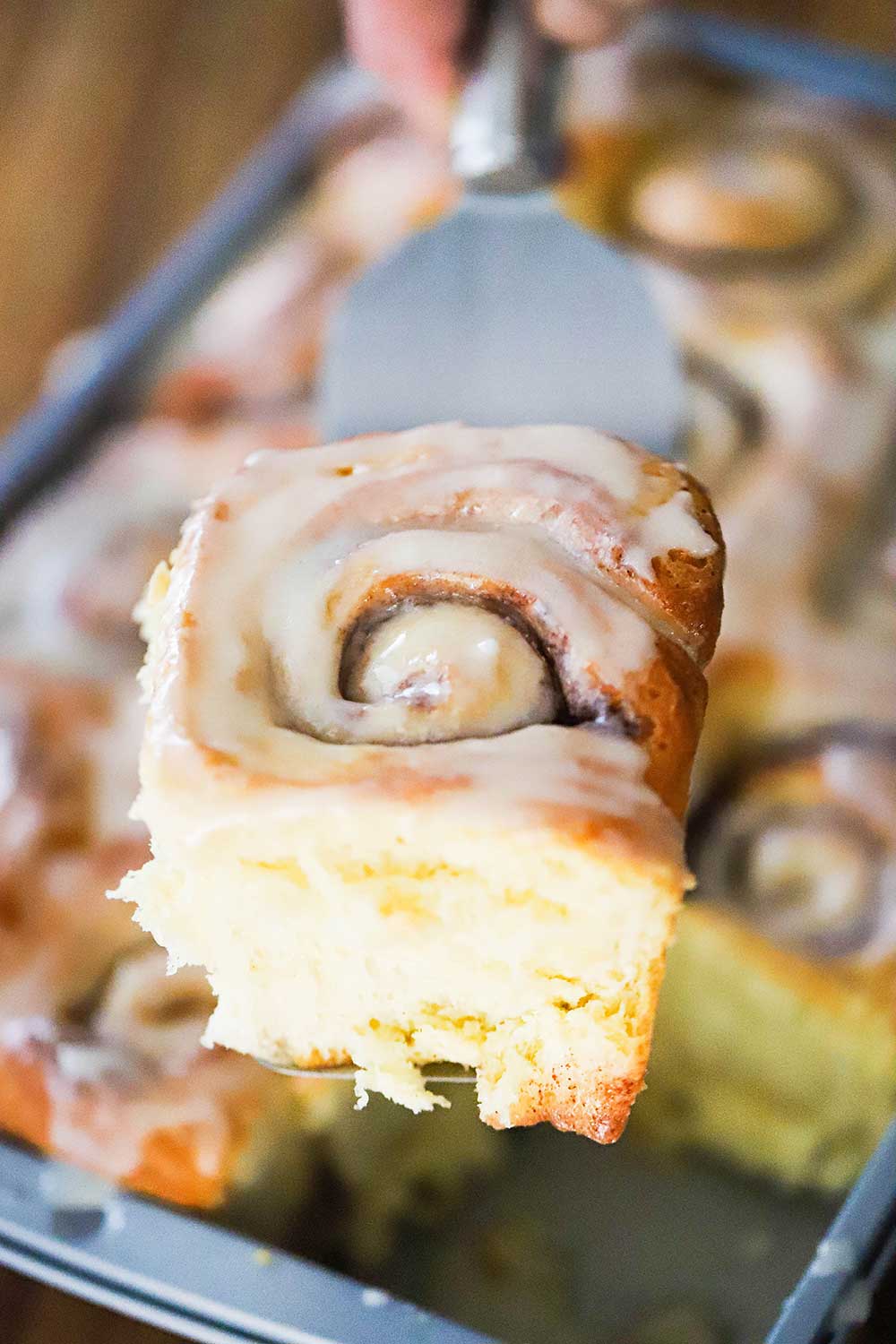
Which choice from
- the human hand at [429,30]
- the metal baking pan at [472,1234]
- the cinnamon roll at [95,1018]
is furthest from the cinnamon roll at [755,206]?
the cinnamon roll at [95,1018]

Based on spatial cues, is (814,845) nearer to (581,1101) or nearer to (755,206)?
(581,1101)

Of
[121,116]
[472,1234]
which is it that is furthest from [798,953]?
[121,116]

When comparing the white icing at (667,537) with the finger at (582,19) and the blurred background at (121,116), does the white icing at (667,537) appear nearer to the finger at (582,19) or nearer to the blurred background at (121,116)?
the finger at (582,19)

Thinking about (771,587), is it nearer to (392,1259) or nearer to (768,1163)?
(768,1163)

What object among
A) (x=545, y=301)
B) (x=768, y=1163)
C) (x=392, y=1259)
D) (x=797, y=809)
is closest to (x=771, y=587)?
(x=797, y=809)

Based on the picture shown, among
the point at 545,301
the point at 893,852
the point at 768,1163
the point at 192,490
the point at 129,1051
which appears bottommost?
the point at 768,1163

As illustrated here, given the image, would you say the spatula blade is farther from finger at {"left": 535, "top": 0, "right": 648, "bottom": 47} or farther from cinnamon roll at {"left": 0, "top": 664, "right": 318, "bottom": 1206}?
cinnamon roll at {"left": 0, "top": 664, "right": 318, "bottom": 1206}
